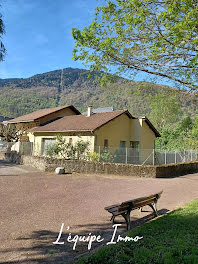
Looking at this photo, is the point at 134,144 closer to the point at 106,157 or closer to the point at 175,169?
the point at 175,169

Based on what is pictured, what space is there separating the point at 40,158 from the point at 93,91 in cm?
15519

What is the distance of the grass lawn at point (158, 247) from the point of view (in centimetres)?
399

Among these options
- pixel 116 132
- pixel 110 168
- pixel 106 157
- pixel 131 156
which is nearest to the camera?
pixel 110 168

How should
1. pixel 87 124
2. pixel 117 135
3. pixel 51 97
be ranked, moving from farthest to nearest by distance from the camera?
pixel 51 97
pixel 117 135
pixel 87 124

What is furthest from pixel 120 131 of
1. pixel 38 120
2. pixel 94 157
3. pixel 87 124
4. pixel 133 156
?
pixel 38 120

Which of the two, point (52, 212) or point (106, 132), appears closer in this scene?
point (52, 212)

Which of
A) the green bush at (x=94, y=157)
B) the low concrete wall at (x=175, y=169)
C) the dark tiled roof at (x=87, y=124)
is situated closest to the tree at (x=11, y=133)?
the dark tiled roof at (x=87, y=124)

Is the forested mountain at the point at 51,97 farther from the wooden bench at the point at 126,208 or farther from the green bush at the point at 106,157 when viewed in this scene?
the wooden bench at the point at 126,208

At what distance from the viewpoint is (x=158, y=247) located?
4.42 meters

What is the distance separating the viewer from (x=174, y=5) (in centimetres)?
712

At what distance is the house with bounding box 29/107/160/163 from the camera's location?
21016 millimetres

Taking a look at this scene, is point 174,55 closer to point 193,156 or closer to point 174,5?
point 174,5

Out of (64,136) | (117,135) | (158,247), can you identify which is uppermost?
(117,135)

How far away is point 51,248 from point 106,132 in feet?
57.7
